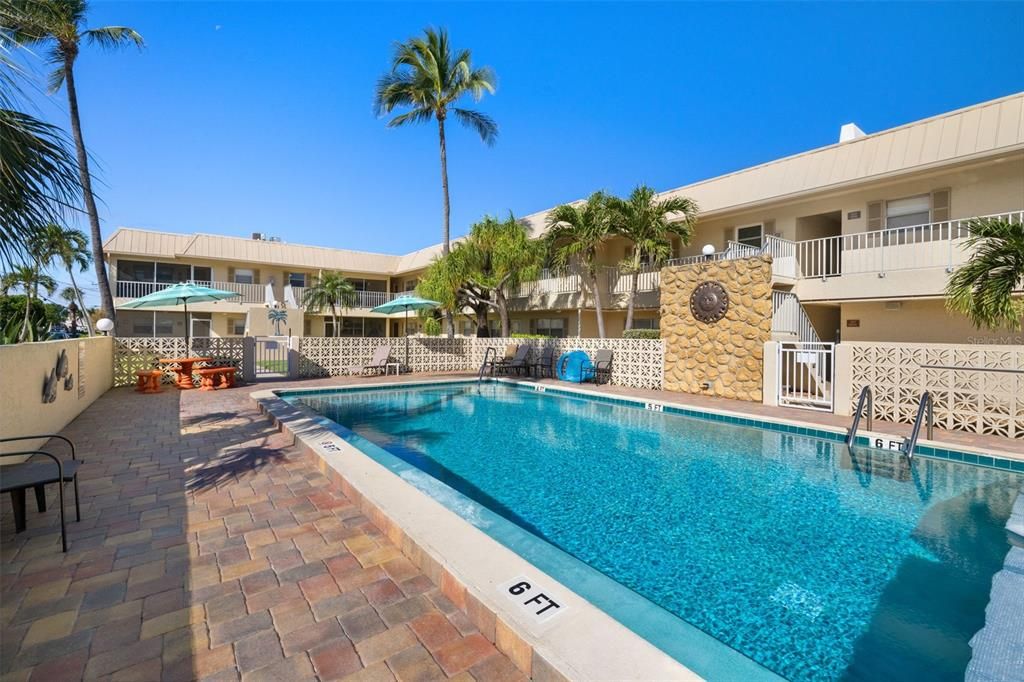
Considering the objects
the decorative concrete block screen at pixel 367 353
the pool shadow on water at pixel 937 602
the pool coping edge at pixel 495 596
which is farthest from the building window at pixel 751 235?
the pool coping edge at pixel 495 596

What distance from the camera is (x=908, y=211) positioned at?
39.7ft

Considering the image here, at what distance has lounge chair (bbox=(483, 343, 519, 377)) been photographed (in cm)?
1538

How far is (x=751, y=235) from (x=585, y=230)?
5587 millimetres

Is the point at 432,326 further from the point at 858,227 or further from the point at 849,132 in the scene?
the point at 849,132

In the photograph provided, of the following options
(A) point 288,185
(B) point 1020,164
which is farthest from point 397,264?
(B) point 1020,164

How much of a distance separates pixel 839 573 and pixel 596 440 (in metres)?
4.22

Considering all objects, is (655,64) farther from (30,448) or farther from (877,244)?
(30,448)

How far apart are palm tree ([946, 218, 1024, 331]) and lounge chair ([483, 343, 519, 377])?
11.0m

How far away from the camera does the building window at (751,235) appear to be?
15038 mm

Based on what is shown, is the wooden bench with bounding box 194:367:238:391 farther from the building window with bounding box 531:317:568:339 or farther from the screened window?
the screened window

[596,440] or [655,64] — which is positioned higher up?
[655,64]

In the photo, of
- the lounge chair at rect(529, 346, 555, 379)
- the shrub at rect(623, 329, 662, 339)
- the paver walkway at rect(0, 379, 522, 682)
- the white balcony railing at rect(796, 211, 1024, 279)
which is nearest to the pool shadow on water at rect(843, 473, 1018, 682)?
the paver walkway at rect(0, 379, 522, 682)

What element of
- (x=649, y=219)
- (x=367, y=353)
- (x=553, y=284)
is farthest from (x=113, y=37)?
(x=649, y=219)

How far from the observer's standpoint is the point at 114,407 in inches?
340
